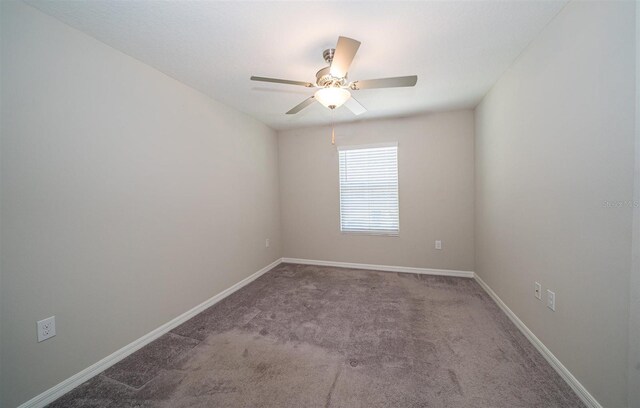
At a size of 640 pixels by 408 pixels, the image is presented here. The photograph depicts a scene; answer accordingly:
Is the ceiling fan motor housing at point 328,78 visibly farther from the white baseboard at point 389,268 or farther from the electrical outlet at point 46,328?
the white baseboard at point 389,268

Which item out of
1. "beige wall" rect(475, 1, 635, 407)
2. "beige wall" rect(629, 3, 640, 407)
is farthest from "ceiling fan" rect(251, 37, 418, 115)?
"beige wall" rect(629, 3, 640, 407)

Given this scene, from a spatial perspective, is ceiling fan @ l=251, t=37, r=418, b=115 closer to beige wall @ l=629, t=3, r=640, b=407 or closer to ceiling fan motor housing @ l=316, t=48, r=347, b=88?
ceiling fan motor housing @ l=316, t=48, r=347, b=88

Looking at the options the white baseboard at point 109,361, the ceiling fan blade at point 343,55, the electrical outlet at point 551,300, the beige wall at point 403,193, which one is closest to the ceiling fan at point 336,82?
the ceiling fan blade at point 343,55

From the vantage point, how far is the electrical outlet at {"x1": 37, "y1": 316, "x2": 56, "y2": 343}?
54.4 inches

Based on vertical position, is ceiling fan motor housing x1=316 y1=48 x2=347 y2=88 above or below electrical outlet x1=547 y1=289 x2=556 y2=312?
above

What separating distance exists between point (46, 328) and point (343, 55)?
244 cm

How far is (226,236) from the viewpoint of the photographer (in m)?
2.89

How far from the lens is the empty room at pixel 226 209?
49.9 inches

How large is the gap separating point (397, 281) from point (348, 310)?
106 cm

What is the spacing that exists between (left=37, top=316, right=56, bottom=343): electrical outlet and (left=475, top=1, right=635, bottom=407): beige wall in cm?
306

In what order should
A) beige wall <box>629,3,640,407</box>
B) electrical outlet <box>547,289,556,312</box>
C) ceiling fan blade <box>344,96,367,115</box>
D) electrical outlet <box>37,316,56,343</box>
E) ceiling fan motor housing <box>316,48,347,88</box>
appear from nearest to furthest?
beige wall <box>629,3,640,407</box>, electrical outlet <box>37,316,56,343</box>, electrical outlet <box>547,289,556,312</box>, ceiling fan motor housing <box>316,48,347,88</box>, ceiling fan blade <box>344,96,367,115</box>

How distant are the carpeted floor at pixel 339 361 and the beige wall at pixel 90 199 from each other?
0.29 m

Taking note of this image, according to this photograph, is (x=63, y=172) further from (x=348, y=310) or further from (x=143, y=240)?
(x=348, y=310)

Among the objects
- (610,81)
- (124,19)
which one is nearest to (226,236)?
(124,19)
